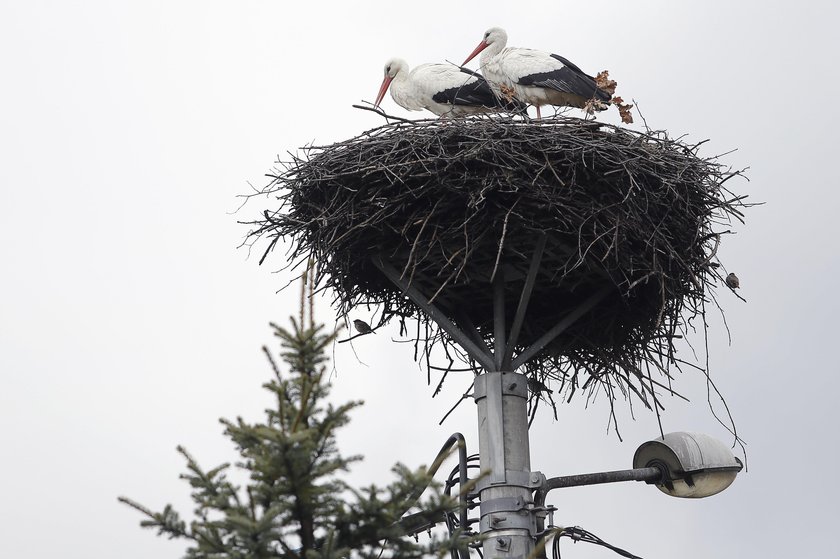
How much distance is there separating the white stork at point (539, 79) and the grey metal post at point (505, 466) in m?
2.85

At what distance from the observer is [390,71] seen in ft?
44.0

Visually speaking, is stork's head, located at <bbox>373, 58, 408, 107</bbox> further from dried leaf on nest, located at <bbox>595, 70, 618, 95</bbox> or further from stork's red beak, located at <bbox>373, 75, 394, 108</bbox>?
dried leaf on nest, located at <bbox>595, 70, 618, 95</bbox>

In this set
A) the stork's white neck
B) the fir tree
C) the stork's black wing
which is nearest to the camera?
the fir tree

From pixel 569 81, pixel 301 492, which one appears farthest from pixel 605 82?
pixel 301 492

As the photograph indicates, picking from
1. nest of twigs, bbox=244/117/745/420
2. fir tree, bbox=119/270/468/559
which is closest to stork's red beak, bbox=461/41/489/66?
nest of twigs, bbox=244/117/745/420

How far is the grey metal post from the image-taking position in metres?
9.22

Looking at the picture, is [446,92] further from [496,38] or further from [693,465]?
[693,465]

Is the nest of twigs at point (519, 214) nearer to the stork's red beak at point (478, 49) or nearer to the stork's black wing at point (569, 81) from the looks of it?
the stork's black wing at point (569, 81)

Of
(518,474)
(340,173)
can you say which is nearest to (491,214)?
(340,173)

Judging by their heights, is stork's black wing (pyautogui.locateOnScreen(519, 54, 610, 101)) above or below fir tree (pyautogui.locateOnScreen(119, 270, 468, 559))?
above

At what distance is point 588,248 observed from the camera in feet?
29.8

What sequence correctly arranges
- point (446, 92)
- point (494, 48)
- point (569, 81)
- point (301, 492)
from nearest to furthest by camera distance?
point (301, 492)
point (569, 81)
point (446, 92)
point (494, 48)

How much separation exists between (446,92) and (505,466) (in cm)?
406

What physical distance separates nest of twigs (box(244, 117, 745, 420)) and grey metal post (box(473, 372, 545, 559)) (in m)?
0.81
